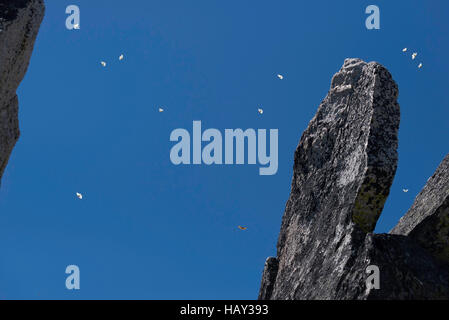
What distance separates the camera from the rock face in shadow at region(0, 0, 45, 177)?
7.68m

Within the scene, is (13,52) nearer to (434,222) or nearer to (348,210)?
(348,210)

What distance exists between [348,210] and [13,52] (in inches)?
192

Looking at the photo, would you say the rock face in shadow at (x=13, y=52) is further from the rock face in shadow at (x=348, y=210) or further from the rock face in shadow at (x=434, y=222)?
the rock face in shadow at (x=434, y=222)

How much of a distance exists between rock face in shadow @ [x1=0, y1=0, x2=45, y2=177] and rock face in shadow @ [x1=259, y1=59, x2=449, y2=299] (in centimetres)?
429

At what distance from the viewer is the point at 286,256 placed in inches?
343

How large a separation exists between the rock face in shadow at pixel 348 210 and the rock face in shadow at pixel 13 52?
4288 millimetres

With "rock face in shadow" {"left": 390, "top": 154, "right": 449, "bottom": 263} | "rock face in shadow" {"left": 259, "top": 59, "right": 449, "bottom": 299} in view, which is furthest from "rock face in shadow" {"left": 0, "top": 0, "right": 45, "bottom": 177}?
"rock face in shadow" {"left": 390, "top": 154, "right": 449, "bottom": 263}

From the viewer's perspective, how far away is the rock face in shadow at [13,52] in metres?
7.68

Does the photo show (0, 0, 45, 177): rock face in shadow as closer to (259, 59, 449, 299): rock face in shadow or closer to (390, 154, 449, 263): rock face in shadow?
(259, 59, 449, 299): rock face in shadow

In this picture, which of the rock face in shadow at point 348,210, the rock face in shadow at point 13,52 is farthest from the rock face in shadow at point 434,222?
the rock face in shadow at point 13,52

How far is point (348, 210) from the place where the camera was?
281 inches

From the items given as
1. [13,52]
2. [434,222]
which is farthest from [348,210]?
[13,52]
